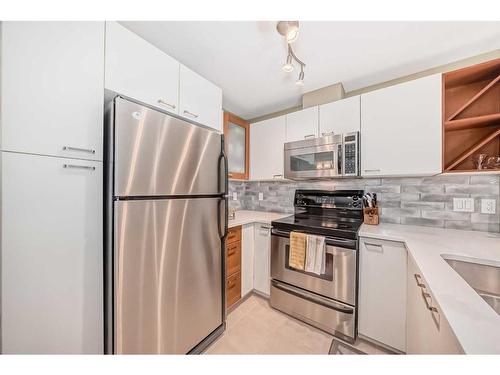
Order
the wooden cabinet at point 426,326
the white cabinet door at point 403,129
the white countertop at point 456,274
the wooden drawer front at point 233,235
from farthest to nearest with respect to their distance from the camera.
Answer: the wooden drawer front at point 233,235 < the white cabinet door at point 403,129 < the wooden cabinet at point 426,326 < the white countertop at point 456,274

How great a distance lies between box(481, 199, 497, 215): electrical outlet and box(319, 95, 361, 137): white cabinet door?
1105 mm

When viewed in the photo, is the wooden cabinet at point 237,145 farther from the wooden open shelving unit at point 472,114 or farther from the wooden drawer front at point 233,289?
the wooden open shelving unit at point 472,114

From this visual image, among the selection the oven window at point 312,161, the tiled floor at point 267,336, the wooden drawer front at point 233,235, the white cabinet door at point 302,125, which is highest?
the white cabinet door at point 302,125

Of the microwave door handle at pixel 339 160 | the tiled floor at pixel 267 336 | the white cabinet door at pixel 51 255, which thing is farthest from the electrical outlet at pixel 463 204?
the white cabinet door at pixel 51 255

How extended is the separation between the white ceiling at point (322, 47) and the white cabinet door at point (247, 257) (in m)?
1.56

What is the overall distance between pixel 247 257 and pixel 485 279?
170 cm

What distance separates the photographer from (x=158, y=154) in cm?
113

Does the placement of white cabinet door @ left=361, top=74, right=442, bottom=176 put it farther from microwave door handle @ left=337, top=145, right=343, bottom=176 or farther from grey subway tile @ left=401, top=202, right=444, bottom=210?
grey subway tile @ left=401, top=202, right=444, bottom=210

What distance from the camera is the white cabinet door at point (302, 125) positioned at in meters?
2.02

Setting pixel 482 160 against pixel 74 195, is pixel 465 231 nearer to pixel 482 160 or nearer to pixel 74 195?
pixel 482 160

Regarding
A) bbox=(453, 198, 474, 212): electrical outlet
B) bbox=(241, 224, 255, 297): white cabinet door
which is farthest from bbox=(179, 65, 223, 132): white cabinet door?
bbox=(453, 198, 474, 212): electrical outlet

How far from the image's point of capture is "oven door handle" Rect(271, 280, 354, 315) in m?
1.54

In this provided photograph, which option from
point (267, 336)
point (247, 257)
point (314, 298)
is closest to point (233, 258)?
point (247, 257)
